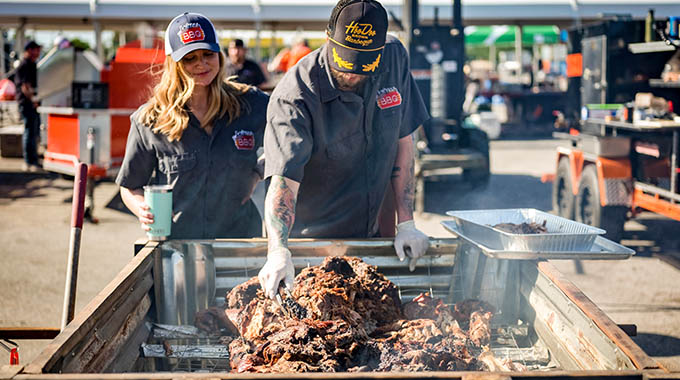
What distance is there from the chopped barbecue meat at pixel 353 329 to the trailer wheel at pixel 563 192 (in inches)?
230

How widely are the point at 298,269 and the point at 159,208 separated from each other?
2.32 ft

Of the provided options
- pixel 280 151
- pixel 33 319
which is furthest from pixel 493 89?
pixel 280 151

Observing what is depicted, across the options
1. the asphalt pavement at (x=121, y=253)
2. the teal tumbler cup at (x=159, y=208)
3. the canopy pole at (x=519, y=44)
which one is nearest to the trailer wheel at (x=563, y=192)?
the asphalt pavement at (x=121, y=253)

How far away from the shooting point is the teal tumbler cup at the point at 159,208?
A: 3.03 metres

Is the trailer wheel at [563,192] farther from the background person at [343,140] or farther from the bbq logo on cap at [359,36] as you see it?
the bbq logo on cap at [359,36]

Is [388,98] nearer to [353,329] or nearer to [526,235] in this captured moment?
[526,235]

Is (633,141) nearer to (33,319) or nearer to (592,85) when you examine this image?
(592,85)

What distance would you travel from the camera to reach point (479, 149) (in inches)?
419

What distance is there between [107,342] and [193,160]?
1.41m

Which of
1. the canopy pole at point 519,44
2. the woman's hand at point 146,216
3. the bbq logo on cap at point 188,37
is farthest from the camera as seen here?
the canopy pole at point 519,44

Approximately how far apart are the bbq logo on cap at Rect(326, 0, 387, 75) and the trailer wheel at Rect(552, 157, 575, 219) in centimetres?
590

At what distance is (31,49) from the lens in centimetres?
1188

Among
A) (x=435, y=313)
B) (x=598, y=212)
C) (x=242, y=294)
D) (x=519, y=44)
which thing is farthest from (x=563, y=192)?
(x=519, y=44)

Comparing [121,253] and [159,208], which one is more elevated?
[159,208]
